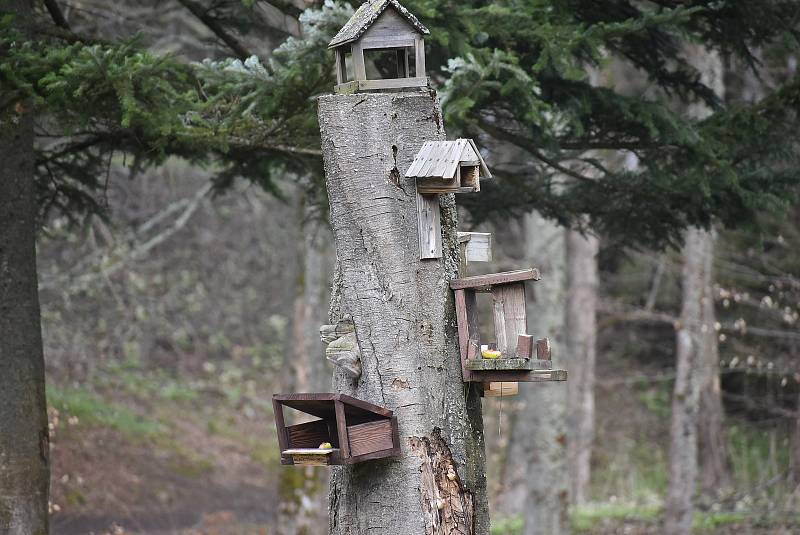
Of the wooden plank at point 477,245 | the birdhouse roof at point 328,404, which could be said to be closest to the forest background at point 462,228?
the wooden plank at point 477,245

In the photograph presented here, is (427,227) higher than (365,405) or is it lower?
higher

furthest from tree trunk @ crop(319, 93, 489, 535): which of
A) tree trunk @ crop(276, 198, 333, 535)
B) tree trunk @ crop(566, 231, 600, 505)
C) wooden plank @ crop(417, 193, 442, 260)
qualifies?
tree trunk @ crop(566, 231, 600, 505)

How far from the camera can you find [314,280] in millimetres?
11992

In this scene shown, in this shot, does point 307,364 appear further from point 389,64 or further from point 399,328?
point 399,328

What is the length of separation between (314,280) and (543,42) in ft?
21.6

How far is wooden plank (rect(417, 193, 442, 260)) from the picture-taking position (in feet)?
14.1

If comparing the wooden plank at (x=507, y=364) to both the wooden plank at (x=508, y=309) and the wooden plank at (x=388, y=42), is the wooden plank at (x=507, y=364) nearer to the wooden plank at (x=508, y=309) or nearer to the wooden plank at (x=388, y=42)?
the wooden plank at (x=508, y=309)

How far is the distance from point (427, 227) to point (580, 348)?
12067 millimetres

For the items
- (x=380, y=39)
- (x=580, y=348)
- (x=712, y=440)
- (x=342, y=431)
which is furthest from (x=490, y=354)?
(x=712, y=440)

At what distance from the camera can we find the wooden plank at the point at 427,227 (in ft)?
14.1

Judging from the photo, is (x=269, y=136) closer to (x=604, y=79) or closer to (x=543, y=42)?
(x=543, y=42)

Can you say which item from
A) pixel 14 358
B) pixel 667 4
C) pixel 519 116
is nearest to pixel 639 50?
pixel 667 4

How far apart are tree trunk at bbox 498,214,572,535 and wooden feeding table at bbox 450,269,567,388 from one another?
22.1 feet

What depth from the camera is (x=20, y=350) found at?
20.2ft
